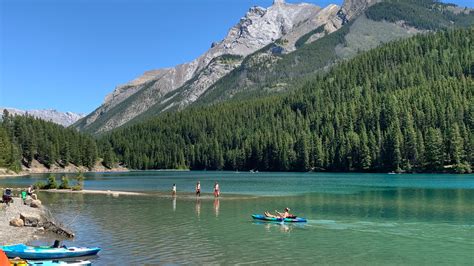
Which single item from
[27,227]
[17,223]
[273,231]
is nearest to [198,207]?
[273,231]

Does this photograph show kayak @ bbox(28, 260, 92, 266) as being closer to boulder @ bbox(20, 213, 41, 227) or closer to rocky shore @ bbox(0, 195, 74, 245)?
rocky shore @ bbox(0, 195, 74, 245)

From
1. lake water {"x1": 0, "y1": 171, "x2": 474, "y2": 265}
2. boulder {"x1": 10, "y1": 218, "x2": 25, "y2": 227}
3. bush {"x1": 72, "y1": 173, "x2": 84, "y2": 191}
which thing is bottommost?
lake water {"x1": 0, "y1": 171, "x2": 474, "y2": 265}

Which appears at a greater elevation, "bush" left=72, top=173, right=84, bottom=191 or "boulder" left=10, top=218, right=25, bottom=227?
"bush" left=72, top=173, right=84, bottom=191

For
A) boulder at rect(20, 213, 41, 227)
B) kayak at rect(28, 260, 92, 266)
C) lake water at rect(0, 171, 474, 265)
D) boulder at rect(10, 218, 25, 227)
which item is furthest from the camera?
boulder at rect(20, 213, 41, 227)

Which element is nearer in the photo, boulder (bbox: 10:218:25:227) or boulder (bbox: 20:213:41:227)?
boulder (bbox: 10:218:25:227)

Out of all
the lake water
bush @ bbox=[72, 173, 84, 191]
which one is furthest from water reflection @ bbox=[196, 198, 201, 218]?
bush @ bbox=[72, 173, 84, 191]

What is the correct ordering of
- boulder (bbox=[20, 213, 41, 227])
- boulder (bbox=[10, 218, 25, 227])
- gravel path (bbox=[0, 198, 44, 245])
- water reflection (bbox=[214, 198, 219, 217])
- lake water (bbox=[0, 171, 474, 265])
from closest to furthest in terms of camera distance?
1. lake water (bbox=[0, 171, 474, 265])
2. gravel path (bbox=[0, 198, 44, 245])
3. boulder (bbox=[10, 218, 25, 227])
4. boulder (bbox=[20, 213, 41, 227])
5. water reflection (bbox=[214, 198, 219, 217])

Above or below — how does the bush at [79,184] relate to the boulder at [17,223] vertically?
above

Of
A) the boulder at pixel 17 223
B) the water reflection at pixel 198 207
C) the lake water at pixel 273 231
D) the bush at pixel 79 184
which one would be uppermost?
the bush at pixel 79 184

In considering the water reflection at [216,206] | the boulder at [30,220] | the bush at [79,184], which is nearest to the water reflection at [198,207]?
the water reflection at [216,206]

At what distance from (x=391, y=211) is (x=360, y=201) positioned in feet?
51.6

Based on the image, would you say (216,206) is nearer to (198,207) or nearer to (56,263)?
(198,207)

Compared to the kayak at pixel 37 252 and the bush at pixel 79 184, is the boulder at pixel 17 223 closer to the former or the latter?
the kayak at pixel 37 252

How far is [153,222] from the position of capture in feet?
199
